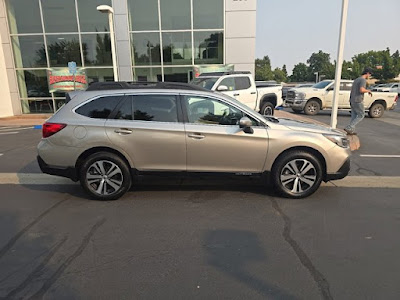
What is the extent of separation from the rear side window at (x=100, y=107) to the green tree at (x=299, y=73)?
131m

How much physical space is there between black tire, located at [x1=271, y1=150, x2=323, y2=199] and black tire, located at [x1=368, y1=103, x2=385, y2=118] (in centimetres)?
1357

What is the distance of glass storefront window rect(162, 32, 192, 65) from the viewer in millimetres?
16422

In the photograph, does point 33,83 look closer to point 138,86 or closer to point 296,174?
point 138,86

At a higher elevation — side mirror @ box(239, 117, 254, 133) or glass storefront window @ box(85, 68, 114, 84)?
glass storefront window @ box(85, 68, 114, 84)

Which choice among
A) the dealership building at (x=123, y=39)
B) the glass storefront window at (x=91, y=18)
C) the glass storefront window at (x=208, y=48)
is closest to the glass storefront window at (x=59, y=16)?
the dealership building at (x=123, y=39)

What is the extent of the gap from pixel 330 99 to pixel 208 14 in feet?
27.1

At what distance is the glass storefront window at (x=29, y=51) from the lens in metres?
17.0

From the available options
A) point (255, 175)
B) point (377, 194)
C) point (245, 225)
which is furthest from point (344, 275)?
point (377, 194)

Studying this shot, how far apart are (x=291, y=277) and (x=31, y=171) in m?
5.60

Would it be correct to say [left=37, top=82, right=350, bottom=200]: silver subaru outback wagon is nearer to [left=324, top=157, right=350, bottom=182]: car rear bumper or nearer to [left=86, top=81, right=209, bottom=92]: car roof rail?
[left=324, top=157, right=350, bottom=182]: car rear bumper

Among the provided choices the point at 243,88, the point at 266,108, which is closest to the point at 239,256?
the point at 243,88

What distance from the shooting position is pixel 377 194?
4.57 metres

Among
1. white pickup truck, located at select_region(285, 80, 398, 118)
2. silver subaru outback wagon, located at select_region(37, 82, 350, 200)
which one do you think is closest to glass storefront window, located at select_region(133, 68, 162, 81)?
white pickup truck, located at select_region(285, 80, 398, 118)

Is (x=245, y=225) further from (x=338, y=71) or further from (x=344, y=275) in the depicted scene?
(x=338, y=71)
